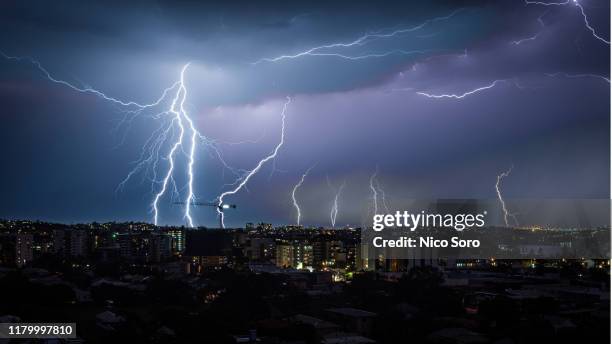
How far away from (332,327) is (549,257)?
18798 millimetres

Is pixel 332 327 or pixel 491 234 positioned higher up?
pixel 491 234

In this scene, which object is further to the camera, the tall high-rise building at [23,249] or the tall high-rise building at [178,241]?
the tall high-rise building at [178,241]

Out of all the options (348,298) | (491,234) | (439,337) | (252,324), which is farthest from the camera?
(491,234)

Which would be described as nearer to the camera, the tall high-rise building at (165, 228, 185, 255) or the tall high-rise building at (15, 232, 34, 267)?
the tall high-rise building at (15, 232, 34, 267)

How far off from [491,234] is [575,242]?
16.7 feet

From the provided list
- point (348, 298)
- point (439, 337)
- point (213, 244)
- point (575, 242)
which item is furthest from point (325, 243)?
point (439, 337)

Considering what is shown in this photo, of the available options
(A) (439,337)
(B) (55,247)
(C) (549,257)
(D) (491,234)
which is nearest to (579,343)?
(A) (439,337)

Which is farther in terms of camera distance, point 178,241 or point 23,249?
point 178,241

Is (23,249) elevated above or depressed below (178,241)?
below

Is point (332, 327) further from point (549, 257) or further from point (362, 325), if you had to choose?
point (549, 257)

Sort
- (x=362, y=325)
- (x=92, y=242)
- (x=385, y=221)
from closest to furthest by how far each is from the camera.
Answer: (x=362, y=325)
(x=385, y=221)
(x=92, y=242)

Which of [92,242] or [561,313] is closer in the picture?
[561,313]

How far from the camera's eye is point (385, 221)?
1125cm

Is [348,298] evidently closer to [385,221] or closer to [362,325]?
[385,221]
